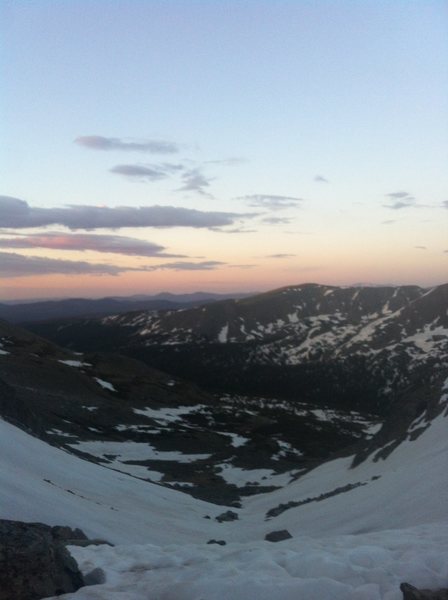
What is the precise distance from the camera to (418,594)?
27.5ft

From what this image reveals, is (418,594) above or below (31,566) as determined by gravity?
above

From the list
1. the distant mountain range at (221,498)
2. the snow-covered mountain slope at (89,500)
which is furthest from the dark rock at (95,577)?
the snow-covered mountain slope at (89,500)

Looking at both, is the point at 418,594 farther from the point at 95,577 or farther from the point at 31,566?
the point at 31,566

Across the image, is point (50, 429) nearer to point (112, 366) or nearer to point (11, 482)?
point (11, 482)

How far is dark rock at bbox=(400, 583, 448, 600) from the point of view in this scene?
8.34m

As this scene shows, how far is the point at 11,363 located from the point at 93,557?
97.7 m

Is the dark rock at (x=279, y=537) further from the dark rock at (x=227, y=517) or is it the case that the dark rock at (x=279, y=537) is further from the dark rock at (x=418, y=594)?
the dark rock at (x=418, y=594)

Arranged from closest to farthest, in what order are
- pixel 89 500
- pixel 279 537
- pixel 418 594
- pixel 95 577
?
pixel 418 594 < pixel 95 577 < pixel 279 537 < pixel 89 500

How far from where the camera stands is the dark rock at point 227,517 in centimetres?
3297

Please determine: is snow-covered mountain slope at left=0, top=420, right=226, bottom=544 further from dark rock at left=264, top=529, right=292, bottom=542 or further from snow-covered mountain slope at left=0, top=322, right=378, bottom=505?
snow-covered mountain slope at left=0, top=322, right=378, bottom=505

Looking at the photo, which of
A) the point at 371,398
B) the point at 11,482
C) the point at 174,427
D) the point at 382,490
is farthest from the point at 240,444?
the point at 371,398

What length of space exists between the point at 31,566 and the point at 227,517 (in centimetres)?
2602

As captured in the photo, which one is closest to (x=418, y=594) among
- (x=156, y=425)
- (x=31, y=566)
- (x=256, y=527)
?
(x=31, y=566)

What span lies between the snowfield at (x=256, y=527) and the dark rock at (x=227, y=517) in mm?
606
